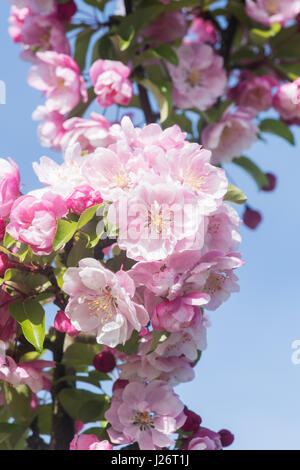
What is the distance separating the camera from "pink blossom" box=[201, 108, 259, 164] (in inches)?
84.8

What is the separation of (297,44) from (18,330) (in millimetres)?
1796

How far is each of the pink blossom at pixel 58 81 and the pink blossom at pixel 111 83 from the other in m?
0.11

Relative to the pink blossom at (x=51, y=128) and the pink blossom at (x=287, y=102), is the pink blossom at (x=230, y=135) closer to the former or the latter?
the pink blossom at (x=287, y=102)

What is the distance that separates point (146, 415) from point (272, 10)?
5.94ft

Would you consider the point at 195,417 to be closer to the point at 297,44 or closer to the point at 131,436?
the point at 131,436

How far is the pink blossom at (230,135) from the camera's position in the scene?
2154 millimetres

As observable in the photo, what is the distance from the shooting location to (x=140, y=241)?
3.57 feet

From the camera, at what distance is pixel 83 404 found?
149cm

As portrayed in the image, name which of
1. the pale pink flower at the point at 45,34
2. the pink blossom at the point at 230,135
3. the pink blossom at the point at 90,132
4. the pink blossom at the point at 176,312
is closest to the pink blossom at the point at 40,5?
the pale pink flower at the point at 45,34

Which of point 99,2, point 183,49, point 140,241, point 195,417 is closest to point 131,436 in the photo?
point 195,417

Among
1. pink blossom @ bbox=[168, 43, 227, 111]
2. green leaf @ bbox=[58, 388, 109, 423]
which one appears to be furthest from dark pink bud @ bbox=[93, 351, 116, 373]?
pink blossom @ bbox=[168, 43, 227, 111]

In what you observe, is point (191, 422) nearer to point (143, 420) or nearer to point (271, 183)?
point (143, 420)

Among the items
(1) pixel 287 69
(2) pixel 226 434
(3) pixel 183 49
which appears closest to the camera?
(2) pixel 226 434

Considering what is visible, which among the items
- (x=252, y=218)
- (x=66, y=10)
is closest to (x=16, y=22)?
(x=66, y=10)
